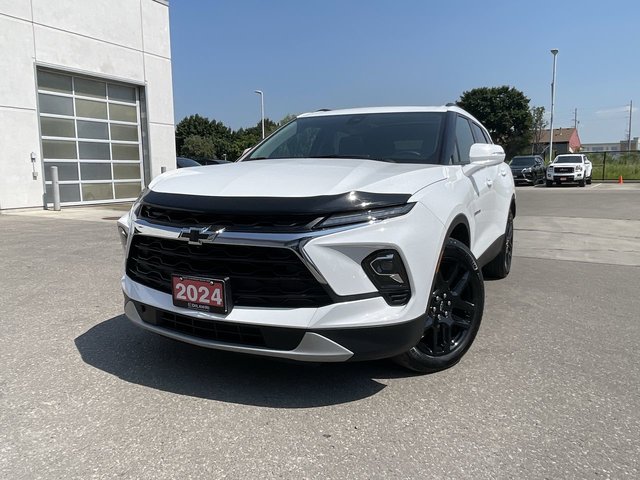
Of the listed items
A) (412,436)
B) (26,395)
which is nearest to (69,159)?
(26,395)

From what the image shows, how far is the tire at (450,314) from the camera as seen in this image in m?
2.93

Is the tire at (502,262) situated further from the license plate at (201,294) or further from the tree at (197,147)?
the tree at (197,147)

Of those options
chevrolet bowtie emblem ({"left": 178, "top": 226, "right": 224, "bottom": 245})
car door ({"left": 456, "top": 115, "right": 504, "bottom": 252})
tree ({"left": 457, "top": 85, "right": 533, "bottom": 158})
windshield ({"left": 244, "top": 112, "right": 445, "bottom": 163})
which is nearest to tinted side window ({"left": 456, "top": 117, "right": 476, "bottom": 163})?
car door ({"left": 456, "top": 115, "right": 504, "bottom": 252})

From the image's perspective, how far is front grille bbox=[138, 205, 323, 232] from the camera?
2.45 meters

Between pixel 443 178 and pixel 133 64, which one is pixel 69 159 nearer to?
pixel 133 64

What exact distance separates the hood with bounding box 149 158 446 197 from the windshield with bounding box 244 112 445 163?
1.32 feet

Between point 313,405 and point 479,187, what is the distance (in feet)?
7.33

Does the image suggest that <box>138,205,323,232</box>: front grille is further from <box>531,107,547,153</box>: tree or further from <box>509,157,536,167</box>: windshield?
<box>531,107,547,153</box>: tree

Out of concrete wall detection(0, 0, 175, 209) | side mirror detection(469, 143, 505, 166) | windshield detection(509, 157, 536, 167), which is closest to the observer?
side mirror detection(469, 143, 505, 166)

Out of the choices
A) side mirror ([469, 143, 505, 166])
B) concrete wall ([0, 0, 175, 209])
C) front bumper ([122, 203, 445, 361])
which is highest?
concrete wall ([0, 0, 175, 209])

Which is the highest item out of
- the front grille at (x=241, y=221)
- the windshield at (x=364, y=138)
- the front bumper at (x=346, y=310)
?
the windshield at (x=364, y=138)

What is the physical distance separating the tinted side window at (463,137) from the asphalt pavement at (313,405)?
1336 mm

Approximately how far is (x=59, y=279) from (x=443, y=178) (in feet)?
14.2

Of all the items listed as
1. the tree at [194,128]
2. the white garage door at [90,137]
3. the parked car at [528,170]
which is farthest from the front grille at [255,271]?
the tree at [194,128]
